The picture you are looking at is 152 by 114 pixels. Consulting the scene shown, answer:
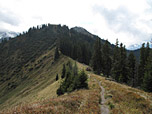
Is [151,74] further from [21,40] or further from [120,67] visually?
[21,40]

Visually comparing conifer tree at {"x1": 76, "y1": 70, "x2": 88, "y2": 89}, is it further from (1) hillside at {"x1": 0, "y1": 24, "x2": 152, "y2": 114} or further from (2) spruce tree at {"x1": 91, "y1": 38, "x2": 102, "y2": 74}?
(2) spruce tree at {"x1": 91, "y1": 38, "x2": 102, "y2": 74}

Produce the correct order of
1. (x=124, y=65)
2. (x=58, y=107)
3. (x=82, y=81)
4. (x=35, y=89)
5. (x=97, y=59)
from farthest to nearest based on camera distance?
(x=35, y=89)
(x=97, y=59)
(x=124, y=65)
(x=82, y=81)
(x=58, y=107)

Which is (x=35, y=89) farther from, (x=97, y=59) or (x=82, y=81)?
(x=82, y=81)

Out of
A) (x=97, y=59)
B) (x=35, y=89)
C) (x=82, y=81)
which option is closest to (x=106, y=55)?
(x=97, y=59)

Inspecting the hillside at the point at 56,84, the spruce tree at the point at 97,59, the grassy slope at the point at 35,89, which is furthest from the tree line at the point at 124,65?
the grassy slope at the point at 35,89

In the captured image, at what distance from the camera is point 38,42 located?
584 ft

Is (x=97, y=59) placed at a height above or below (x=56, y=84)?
above

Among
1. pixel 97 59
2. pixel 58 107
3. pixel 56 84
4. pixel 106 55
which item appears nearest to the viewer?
pixel 58 107

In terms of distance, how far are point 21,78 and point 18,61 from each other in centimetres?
4401

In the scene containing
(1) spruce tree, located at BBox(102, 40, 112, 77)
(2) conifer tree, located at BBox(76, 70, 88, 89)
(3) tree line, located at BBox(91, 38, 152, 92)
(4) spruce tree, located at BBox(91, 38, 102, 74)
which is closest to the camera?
(2) conifer tree, located at BBox(76, 70, 88, 89)

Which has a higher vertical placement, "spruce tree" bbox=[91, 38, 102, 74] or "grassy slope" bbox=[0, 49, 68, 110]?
"spruce tree" bbox=[91, 38, 102, 74]

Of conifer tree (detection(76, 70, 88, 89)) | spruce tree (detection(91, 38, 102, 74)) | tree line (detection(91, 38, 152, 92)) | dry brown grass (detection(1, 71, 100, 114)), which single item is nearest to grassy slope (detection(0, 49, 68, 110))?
conifer tree (detection(76, 70, 88, 89))

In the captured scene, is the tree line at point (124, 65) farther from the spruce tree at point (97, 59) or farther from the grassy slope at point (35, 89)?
the grassy slope at point (35, 89)

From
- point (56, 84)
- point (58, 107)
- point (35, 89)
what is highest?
point (58, 107)
